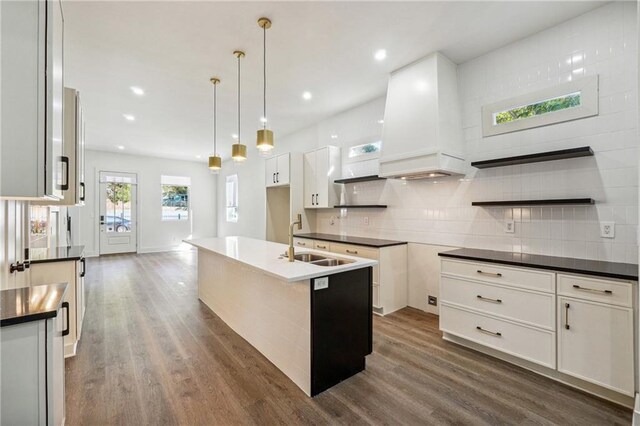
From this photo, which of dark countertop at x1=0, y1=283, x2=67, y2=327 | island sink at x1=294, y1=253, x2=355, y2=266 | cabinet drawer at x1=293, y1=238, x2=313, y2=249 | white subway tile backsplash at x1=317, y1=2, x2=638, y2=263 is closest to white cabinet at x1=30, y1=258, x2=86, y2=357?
dark countertop at x1=0, y1=283, x2=67, y2=327

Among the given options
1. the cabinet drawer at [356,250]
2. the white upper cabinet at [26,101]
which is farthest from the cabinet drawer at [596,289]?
the white upper cabinet at [26,101]

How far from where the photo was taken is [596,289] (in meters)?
1.97

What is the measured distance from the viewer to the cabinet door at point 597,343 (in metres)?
1.86

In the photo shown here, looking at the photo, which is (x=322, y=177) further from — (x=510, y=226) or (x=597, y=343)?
(x=597, y=343)

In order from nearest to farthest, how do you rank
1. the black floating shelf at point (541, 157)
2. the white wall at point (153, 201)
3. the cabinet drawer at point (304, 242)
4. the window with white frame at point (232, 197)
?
the black floating shelf at point (541, 157), the cabinet drawer at point (304, 242), the white wall at point (153, 201), the window with white frame at point (232, 197)

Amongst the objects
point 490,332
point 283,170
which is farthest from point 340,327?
point 283,170

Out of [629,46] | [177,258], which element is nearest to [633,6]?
[629,46]

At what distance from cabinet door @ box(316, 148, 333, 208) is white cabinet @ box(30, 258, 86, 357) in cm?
318

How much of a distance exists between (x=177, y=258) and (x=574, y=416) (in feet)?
26.2

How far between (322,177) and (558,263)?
3.26m

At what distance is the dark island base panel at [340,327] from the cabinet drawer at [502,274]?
0.94 meters

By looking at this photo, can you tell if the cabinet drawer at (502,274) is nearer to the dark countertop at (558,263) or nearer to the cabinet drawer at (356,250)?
the dark countertop at (558,263)

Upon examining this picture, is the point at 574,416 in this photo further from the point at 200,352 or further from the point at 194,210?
the point at 194,210

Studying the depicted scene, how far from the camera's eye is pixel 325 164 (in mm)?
4664
